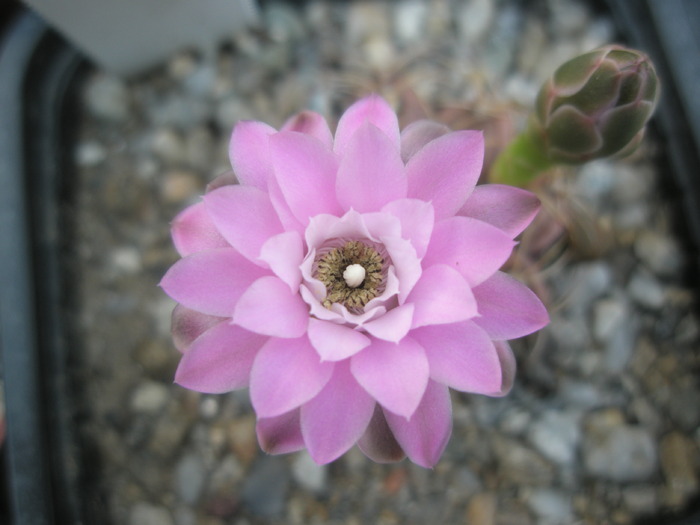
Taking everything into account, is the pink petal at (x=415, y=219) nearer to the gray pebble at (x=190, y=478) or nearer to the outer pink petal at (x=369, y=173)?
the outer pink petal at (x=369, y=173)

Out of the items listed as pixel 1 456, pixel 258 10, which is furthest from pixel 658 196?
pixel 1 456

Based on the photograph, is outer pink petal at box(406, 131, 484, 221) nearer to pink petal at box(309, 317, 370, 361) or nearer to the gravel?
pink petal at box(309, 317, 370, 361)

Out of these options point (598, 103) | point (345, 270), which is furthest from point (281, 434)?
point (598, 103)

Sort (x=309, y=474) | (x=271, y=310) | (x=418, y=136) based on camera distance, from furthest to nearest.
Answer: (x=309, y=474), (x=418, y=136), (x=271, y=310)

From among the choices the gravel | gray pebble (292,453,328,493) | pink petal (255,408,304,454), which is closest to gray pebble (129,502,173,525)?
the gravel

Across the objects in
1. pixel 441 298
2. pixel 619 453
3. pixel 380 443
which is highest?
pixel 441 298

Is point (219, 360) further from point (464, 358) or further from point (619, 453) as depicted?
point (619, 453)
